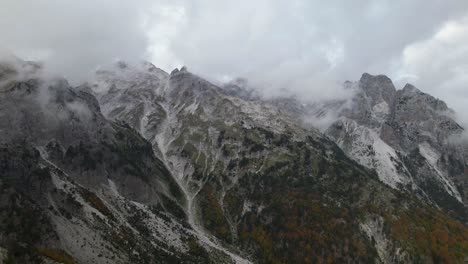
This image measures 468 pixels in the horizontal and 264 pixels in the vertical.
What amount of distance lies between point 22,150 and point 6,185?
133 ft

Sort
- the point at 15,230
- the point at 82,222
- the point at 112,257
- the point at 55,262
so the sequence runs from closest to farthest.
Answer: the point at 55,262 < the point at 15,230 < the point at 112,257 < the point at 82,222

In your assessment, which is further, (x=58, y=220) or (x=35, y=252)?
(x=58, y=220)

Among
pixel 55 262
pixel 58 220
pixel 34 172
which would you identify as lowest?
pixel 55 262

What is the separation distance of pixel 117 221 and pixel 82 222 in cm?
2278

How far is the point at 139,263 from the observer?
160625 mm

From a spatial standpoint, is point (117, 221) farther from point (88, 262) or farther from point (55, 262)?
point (55, 262)

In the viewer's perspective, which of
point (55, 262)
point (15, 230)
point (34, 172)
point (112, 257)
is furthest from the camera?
point (34, 172)

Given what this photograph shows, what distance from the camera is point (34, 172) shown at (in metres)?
186

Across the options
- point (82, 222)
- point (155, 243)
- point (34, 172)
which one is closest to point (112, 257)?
Result: point (82, 222)

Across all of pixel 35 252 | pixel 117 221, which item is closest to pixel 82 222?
pixel 117 221

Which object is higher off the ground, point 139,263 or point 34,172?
point 34,172

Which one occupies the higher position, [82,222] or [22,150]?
[22,150]

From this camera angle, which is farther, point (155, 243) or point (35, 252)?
point (155, 243)

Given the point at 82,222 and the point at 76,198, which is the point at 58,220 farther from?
the point at 76,198
